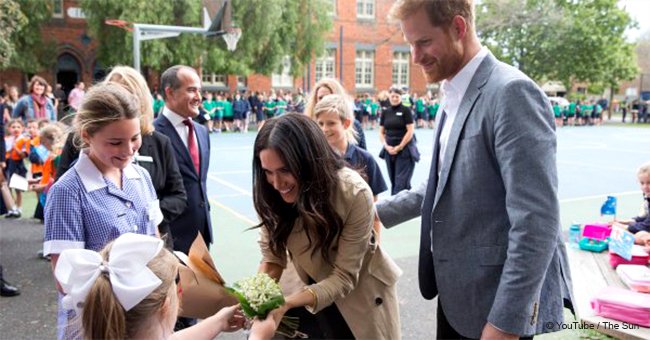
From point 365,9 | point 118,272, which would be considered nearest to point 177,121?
point 118,272

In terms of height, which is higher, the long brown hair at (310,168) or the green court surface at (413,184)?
the long brown hair at (310,168)

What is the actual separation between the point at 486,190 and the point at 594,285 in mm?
2910

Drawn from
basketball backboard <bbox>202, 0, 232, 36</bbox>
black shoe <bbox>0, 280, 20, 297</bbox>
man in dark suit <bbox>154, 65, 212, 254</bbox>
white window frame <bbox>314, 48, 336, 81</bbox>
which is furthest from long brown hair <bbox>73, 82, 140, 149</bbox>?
white window frame <bbox>314, 48, 336, 81</bbox>

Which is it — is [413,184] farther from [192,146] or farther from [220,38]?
[220,38]

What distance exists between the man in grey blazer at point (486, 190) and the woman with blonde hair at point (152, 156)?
6.40 feet

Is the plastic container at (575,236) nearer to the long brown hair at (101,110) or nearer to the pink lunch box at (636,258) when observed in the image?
the pink lunch box at (636,258)

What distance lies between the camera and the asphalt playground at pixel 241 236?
4.47 m

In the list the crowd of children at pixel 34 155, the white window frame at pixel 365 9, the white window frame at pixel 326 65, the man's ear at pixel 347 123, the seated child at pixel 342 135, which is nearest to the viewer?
the seated child at pixel 342 135

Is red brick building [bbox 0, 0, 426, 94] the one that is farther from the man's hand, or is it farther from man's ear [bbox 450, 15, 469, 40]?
the man's hand

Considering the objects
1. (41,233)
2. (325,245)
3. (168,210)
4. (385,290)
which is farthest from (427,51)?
(41,233)

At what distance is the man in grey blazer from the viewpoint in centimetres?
→ 173

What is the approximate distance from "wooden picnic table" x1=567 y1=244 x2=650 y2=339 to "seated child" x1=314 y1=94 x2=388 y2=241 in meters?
1.70

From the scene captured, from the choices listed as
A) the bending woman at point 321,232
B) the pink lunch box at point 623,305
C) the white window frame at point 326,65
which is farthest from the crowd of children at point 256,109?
the bending woman at point 321,232

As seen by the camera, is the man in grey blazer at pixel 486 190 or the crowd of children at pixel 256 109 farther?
the crowd of children at pixel 256 109
